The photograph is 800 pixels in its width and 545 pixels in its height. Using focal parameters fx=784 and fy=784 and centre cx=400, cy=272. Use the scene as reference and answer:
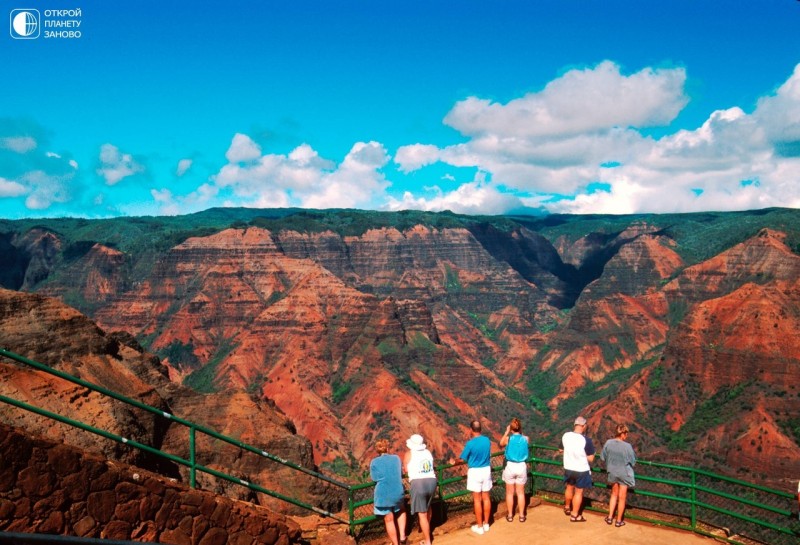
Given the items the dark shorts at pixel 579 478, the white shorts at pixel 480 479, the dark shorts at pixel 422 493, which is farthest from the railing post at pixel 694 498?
the dark shorts at pixel 422 493

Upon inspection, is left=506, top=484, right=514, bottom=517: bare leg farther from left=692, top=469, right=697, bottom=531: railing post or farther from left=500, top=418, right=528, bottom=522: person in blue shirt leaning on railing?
left=692, top=469, right=697, bottom=531: railing post

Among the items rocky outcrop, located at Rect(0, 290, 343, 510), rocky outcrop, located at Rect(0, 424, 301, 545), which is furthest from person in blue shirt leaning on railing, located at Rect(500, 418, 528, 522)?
rocky outcrop, located at Rect(0, 290, 343, 510)

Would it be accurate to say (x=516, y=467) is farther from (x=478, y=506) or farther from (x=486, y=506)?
(x=478, y=506)

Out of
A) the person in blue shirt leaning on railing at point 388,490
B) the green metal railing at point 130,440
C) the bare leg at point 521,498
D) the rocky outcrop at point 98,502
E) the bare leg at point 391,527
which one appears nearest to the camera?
the rocky outcrop at point 98,502

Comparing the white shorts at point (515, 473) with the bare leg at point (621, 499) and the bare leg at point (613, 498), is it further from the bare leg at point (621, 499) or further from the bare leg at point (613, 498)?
the bare leg at point (621, 499)

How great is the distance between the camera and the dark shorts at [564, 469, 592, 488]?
18.3 meters

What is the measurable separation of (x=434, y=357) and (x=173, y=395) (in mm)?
86583

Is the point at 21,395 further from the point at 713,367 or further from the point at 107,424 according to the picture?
the point at 713,367

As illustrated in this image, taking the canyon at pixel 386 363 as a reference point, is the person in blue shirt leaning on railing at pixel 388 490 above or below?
above

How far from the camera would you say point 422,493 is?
54.2 ft

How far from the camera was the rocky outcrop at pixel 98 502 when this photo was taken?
11.5 meters

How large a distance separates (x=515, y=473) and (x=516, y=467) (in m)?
0.16

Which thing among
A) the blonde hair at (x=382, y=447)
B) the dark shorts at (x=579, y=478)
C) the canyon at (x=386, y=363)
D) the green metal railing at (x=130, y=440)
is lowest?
the canyon at (x=386, y=363)

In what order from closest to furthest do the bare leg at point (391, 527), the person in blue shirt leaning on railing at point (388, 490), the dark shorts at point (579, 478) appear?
the person in blue shirt leaning on railing at point (388, 490) → the bare leg at point (391, 527) → the dark shorts at point (579, 478)
